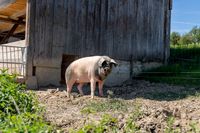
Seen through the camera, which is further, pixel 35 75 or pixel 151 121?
pixel 35 75

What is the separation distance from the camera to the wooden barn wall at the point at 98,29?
1316 centimetres

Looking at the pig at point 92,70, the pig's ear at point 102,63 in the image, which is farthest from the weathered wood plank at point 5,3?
the pig's ear at point 102,63

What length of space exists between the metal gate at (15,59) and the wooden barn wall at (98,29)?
364mm

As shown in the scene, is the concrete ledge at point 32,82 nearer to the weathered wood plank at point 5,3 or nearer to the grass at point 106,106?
the weathered wood plank at point 5,3

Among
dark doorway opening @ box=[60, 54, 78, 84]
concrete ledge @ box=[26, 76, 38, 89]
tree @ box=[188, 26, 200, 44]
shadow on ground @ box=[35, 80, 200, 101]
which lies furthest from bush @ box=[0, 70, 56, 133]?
tree @ box=[188, 26, 200, 44]

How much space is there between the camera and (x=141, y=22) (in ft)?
51.9

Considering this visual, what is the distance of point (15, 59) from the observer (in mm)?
13586

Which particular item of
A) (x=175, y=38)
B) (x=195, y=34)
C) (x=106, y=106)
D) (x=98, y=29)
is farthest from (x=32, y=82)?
(x=195, y=34)

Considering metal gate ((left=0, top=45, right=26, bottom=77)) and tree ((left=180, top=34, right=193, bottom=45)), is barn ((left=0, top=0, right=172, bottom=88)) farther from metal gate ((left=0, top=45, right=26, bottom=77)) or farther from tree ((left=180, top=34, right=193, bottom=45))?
tree ((left=180, top=34, right=193, bottom=45))

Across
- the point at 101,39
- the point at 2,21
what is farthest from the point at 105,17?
the point at 2,21

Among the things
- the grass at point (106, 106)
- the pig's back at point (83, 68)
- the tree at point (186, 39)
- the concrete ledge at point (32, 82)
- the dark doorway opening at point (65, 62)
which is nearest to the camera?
the grass at point (106, 106)

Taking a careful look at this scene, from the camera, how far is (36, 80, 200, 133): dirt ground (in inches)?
238

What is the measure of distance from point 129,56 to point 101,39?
4.37ft

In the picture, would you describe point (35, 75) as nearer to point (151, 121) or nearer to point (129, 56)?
point (129, 56)
